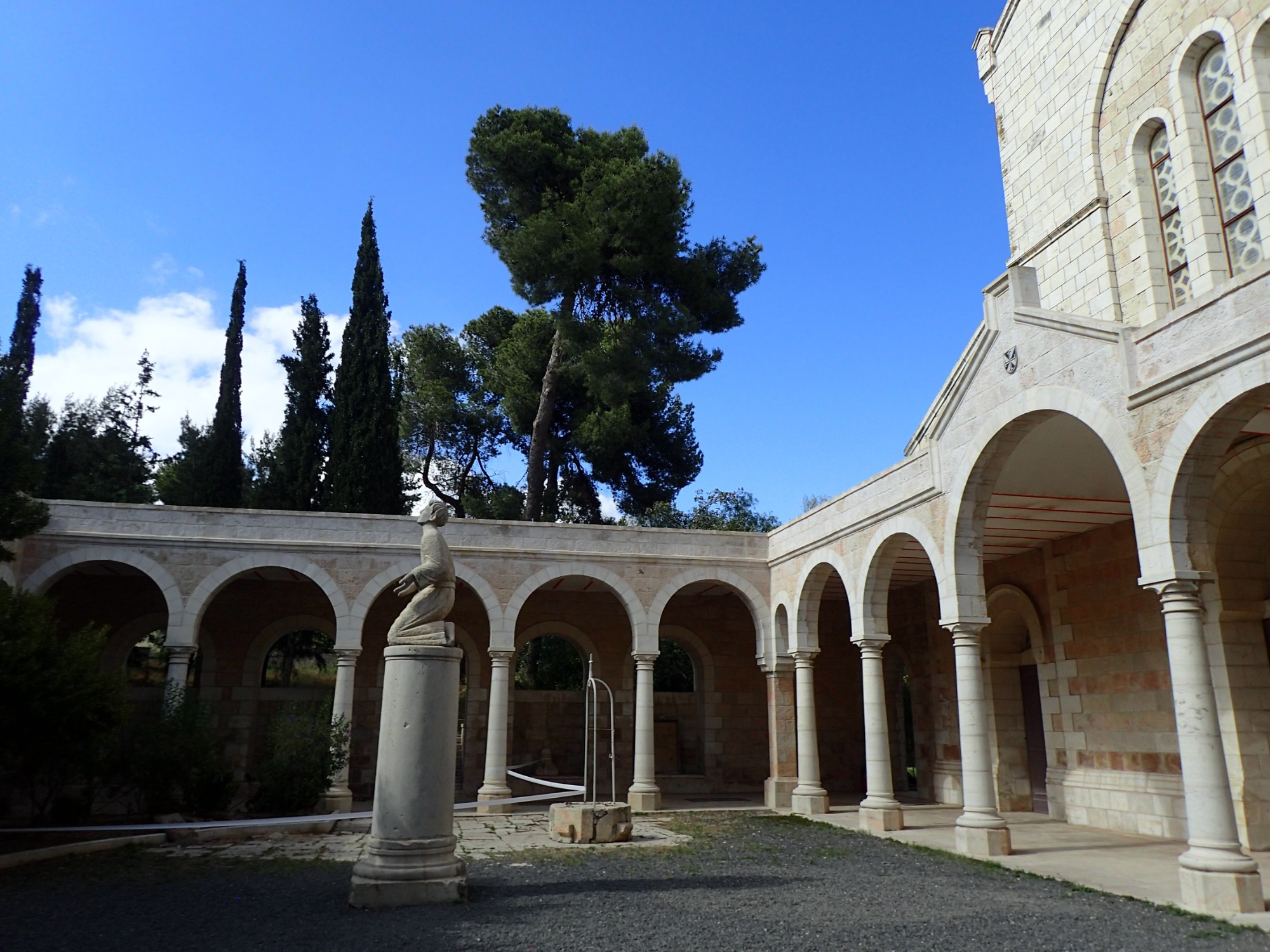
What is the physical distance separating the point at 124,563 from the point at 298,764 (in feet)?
14.7

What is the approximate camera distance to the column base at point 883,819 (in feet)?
37.9

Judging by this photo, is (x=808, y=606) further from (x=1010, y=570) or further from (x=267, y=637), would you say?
(x=267, y=637)

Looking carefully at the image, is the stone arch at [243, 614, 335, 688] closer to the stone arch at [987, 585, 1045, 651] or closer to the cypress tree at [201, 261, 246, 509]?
the cypress tree at [201, 261, 246, 509]

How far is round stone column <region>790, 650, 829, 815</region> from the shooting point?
13.8 meters

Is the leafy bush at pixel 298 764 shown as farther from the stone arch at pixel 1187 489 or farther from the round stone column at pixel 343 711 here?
the stone arch at pixel 1187 489

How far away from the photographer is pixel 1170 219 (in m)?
10.7

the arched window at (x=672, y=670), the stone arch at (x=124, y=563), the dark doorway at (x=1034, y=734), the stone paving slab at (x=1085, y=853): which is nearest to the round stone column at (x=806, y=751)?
the stone paving slab at (x=1085, y=853)

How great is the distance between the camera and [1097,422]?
25.6 feet

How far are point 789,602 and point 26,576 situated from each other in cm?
1177

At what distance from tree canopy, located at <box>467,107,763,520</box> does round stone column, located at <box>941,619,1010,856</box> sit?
13.0 m

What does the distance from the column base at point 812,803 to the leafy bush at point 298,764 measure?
22.8ft

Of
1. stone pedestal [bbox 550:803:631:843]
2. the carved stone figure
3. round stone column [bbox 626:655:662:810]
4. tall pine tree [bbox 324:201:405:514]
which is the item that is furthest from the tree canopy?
the carved stone figure

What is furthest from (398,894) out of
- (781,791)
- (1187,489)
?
(781,791)

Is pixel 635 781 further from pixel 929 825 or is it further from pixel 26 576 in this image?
pixel 26 576
